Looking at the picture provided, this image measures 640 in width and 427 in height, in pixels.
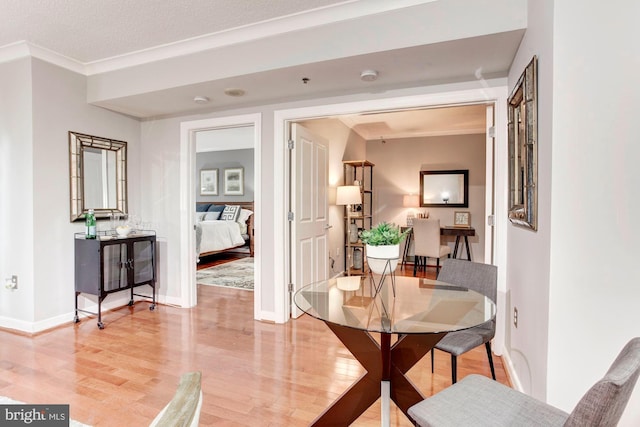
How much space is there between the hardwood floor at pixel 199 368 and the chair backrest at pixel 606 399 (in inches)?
47.3

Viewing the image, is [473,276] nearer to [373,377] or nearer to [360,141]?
[373,377]

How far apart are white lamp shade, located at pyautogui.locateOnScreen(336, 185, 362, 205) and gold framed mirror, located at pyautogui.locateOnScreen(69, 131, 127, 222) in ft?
8.47

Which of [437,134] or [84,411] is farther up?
[437,134]

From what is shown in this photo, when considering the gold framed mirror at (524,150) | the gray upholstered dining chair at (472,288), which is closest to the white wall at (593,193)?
the gold framed mirror at (524,150)

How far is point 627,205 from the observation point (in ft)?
4.61

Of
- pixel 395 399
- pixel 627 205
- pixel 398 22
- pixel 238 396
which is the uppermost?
pixel 398 22

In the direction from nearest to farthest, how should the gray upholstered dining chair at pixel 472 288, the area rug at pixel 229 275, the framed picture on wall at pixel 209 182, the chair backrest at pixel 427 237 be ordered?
the gray upholstered dining chair at pixel 472 288, the area rug at pixel 229 275, the chair backrest at pixel 427 237, the framed picture on wall at pixel 209 182

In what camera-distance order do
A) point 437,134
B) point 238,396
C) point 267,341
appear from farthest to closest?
point 437,134, point 267,341, point 238,396

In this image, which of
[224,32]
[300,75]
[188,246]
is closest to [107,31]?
[224,32]

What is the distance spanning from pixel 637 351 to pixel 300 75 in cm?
246

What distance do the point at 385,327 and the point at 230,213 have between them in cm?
651

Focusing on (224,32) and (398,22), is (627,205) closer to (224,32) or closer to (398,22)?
(398,22)

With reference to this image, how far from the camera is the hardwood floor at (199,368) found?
6.42 ft

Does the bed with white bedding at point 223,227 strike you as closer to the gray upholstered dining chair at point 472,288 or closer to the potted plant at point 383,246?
the gray upholstered dining chair at point 472,288
